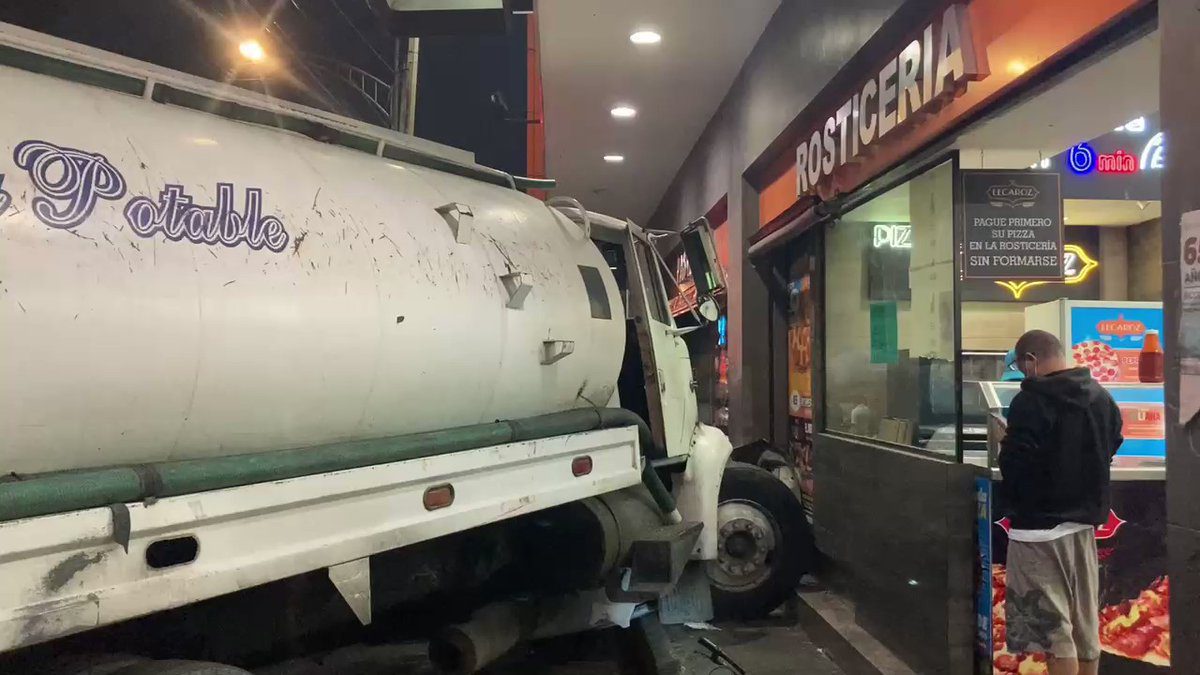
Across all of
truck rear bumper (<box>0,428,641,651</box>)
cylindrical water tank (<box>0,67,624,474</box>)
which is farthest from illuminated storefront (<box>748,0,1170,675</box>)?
truck rear bumper (<box>0,428,641,651</box>)

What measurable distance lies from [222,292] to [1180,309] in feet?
10.7

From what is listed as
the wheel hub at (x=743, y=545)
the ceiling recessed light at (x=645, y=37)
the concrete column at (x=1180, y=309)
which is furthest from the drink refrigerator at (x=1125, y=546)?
the ceiling recessed light at (x=645, y=37)

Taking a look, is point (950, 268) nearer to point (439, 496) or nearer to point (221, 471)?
point (439, 496)

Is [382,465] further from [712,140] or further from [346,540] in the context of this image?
[712,140]

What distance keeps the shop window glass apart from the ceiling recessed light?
3.28 meters

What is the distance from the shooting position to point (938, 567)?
5535 mm

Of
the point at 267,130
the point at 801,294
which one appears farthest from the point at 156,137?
the point at 801,294

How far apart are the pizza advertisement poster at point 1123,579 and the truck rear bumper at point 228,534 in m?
3.07

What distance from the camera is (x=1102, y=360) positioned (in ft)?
18.4

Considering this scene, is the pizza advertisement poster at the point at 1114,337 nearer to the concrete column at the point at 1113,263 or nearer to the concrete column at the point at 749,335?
the concrete column at the point at 749,335

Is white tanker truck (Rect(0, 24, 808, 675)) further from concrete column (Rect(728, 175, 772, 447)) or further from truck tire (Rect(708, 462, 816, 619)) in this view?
concrete column (Rect(728, 175, 772, 447))

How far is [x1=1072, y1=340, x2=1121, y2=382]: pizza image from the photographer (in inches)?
220

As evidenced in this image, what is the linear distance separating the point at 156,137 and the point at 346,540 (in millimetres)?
1382

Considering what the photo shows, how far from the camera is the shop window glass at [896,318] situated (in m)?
6.01
